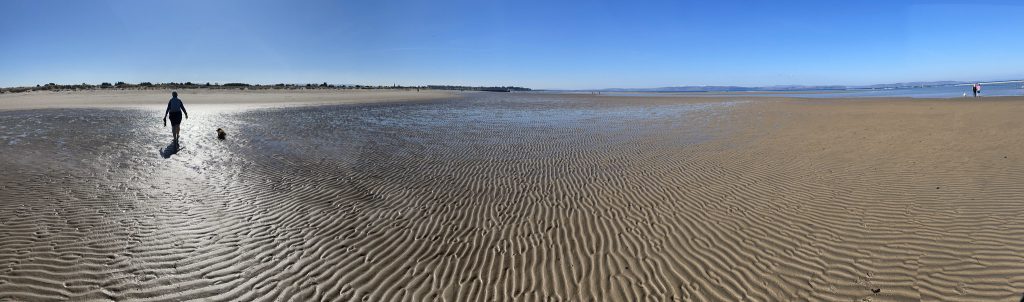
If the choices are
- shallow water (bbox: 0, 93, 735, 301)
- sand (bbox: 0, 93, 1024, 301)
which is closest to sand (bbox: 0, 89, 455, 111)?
shallow water (bbox: 0, 93, 735, 301)

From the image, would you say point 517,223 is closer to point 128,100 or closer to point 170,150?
point 170,150

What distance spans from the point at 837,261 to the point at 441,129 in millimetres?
17460

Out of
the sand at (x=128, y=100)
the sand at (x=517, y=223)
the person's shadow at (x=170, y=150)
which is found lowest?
the sand at (x=517, y=223)

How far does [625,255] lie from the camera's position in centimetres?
584

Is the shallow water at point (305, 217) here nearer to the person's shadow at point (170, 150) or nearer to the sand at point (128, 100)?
the person's shadow at point (170, 150)

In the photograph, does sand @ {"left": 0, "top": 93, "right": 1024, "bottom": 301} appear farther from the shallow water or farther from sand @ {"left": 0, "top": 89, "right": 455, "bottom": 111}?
sand @ {"left": 0, "top": 89, "right": 455, "bottom": 111}

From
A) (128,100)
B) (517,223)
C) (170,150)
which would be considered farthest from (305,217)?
(128,100)

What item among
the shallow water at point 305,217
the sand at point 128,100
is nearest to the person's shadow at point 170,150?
the shallow water at point 305,217

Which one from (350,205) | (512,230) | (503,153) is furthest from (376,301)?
(503,153)

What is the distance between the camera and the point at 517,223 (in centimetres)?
715

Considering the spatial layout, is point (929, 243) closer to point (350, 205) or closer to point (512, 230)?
point (512, 230)

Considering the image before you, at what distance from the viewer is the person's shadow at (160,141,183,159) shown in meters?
13.4

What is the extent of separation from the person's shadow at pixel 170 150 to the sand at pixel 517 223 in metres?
0.19

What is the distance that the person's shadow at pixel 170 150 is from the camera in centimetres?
A: 1341
